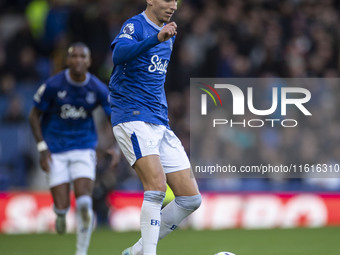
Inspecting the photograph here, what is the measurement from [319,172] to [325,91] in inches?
64.1

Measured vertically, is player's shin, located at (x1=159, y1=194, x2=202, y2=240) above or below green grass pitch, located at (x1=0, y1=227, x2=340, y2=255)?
above

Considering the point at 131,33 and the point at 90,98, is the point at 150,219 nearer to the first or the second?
the point at 131,33

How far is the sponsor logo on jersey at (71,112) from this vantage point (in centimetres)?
899

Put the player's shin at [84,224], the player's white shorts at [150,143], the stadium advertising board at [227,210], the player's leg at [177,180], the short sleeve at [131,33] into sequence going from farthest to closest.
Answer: the stadium advertising board at [227,210] → the player's shin at [84,224] → the player's leg at [177,180] → the player's white shorts at [150,143] → the short sleeve at [131,33]

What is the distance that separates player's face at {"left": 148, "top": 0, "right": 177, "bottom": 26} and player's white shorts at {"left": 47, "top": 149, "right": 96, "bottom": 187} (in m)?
2.86

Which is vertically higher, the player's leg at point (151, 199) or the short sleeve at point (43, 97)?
the short sleeve at point (43, 97)

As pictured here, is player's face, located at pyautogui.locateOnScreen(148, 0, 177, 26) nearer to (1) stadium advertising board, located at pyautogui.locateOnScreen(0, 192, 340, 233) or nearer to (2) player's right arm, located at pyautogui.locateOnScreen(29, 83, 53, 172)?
(2) player's right arm, located at pyautogui.locateOnScreen(29, 83, 53, 172)

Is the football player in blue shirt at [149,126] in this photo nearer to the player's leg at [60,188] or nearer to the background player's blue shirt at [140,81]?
the background player's blue shirt at [140,81]

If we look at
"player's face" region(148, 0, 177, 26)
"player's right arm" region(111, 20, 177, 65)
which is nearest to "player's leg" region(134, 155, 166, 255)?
"player's right arm" region(111, 20, 177, 65)

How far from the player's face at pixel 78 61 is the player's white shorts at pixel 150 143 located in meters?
2.47

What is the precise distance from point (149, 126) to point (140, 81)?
40 centimetres

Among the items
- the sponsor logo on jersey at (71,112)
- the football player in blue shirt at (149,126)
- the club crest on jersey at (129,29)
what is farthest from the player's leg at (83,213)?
the club crest on jersey at (129,29)

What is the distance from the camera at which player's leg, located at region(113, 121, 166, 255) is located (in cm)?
638

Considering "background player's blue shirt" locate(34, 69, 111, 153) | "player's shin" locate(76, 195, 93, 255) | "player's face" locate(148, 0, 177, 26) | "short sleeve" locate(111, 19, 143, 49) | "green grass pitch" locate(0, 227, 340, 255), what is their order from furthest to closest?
"green grass pitch" locate(0, 227, 340, 255), "background player's blue shirt" locate(34, 69, 111, 153), "player's shin" locate(76, 195, 93, 255), "player's face" locate(148, 0, 177, 26), "short sleeve" locate(111, 19, 143, 49)
